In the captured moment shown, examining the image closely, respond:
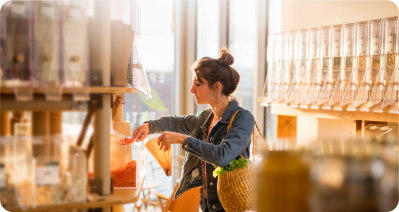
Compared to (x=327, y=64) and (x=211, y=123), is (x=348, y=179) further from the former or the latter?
(x=327, y=64)

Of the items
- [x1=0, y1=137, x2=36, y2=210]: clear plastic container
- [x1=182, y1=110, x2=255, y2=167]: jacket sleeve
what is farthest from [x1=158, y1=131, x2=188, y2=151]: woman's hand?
[x1=0, y1=137, x2=36, y2=210]: clear plastic container

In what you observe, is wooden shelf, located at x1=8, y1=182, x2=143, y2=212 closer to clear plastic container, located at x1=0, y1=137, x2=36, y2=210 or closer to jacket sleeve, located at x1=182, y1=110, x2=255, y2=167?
clear plastic container, located at x1=0, y1=137, x2=36, y2=210

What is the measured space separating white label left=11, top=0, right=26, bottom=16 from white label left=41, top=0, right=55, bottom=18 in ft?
0.17

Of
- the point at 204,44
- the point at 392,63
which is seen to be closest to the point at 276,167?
the point at 392,63

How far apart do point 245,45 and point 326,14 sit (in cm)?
136

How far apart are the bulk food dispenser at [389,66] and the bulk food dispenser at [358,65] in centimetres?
11

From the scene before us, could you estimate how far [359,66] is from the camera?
6.90 ft

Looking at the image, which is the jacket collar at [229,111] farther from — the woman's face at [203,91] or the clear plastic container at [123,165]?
the clear plastic container at [123,165]

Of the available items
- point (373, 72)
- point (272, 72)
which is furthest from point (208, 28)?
point (373, 72)

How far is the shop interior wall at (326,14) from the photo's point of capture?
2334 millimetres

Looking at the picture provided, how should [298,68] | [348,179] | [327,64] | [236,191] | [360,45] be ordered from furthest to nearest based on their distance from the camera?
1. [298,68]
2. [327,64]
3. [360,45]
4. [236,191]
5. [348,179]

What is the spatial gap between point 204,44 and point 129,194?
337 cm

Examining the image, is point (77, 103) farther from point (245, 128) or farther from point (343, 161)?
point (245, 128)

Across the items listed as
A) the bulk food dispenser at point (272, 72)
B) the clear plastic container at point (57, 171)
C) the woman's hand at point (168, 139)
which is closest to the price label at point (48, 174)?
the clear plastic container at point (57, 171)
